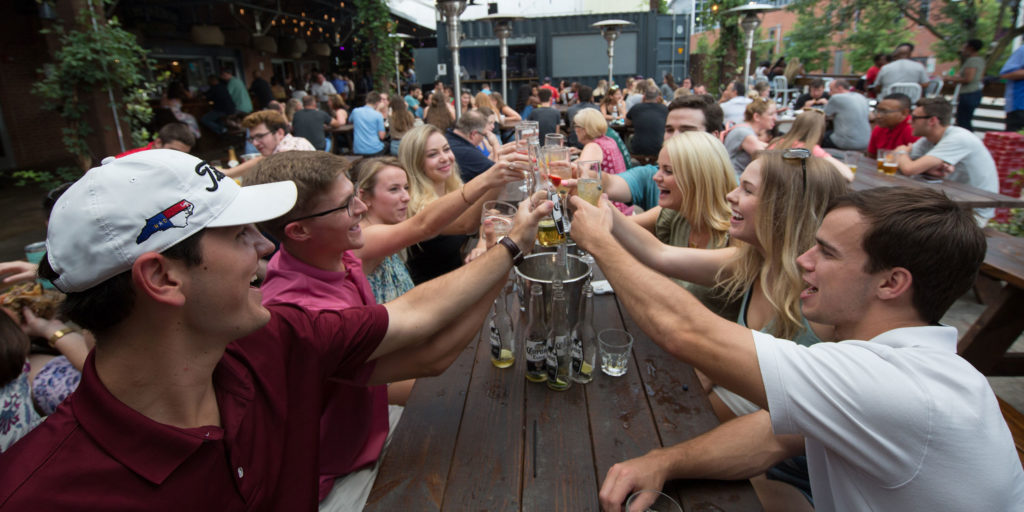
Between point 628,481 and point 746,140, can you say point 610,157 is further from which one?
point 628,481

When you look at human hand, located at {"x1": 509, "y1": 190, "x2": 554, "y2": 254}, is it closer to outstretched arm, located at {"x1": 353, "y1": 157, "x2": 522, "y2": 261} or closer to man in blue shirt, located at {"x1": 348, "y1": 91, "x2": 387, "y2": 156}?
outstretched arm, located at {"x1": 353, "y1": 157, "x2": 522, "y2": 261}

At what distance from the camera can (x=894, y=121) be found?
5965 mm

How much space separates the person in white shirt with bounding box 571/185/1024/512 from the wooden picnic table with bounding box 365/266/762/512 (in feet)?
0.30

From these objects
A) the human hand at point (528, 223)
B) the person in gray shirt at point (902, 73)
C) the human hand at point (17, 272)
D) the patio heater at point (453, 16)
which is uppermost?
the patio heater at point (453, 16)

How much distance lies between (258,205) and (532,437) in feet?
3.20

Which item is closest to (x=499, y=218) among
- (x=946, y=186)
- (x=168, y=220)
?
(x=168, y=220)

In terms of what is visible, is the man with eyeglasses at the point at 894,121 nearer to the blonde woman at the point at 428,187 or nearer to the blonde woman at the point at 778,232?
the blonde woman at the point at 778,232

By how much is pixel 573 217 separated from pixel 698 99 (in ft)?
9.22

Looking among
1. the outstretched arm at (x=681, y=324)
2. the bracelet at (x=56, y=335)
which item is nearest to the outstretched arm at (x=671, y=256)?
the outstretched arm at (x=681, y=324)

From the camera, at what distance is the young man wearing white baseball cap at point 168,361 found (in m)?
0.99

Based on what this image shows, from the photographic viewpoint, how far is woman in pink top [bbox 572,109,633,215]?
195 inches

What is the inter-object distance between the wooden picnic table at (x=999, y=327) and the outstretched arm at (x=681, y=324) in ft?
8.78

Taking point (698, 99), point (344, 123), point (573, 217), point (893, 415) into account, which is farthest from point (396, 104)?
point (893, 415)

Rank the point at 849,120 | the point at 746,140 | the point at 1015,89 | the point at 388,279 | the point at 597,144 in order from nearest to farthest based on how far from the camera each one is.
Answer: the point at 388,279
the point at 597,144
the point at 746,140
the point at 1015,89
the point at 849,120
